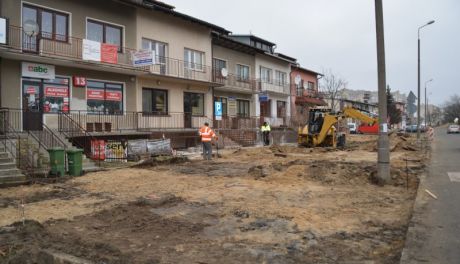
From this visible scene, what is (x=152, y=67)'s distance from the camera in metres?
27.7

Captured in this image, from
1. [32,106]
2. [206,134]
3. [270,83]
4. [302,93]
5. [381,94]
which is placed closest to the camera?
[381,94]

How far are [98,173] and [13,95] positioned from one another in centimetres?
666

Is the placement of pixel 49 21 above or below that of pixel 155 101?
above

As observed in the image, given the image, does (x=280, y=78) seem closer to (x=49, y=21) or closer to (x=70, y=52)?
(x=70, y=52)

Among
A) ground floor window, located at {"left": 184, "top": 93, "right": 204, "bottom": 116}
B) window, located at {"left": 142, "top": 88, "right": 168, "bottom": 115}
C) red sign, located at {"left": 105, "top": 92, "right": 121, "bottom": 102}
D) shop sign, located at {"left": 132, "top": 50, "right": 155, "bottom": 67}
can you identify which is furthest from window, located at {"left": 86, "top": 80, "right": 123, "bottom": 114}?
ground floor window, located at {"left": 184, "top": 93, "right": 204, "bottom": 116}

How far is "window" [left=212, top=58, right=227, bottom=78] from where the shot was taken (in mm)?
35269

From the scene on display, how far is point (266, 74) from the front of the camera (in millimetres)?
44438

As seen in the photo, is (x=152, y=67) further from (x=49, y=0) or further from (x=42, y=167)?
(x=42, y=167)

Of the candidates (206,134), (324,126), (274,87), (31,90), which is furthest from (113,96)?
(274,87)

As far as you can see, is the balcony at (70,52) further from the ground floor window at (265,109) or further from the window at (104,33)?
the ground floor window at (265,109)

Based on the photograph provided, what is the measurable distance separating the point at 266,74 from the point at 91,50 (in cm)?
2405

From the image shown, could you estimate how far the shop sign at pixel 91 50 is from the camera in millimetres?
22531

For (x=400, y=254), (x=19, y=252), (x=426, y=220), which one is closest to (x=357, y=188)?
(x=426, y=220)

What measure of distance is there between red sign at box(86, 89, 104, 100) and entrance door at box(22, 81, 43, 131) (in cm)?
280
